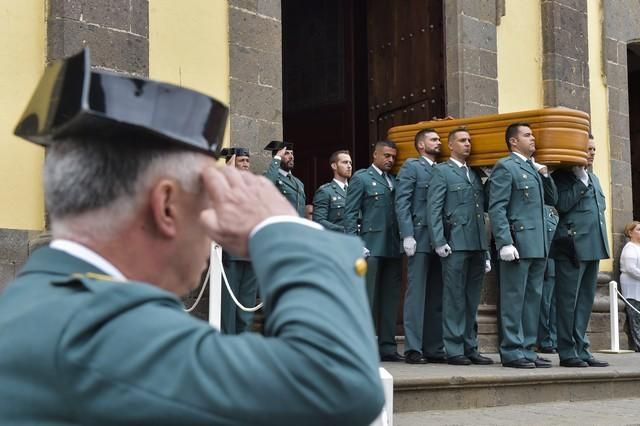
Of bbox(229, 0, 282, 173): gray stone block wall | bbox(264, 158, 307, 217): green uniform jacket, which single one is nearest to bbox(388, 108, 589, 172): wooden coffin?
bbox(264, 158, 307, 217): green uniform jacket

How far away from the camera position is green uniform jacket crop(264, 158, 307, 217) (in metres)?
8.07

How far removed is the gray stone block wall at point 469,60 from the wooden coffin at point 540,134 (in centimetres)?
182

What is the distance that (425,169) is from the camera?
8.12 meters

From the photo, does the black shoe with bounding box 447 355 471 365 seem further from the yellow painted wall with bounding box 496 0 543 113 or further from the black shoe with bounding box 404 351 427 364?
the yellow painted wall with bounding box 496 0 543 113

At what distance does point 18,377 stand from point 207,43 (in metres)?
7.26

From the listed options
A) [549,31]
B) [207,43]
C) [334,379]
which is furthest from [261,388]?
[549,31]

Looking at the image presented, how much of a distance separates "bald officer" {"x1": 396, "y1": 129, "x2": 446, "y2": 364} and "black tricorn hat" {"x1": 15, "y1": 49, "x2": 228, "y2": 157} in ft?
21.8

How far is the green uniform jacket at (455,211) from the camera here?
787cm

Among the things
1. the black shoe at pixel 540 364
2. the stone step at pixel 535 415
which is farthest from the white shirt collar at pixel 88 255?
the black shoe at pixel 540 364

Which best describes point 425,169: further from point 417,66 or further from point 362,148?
point 362,148

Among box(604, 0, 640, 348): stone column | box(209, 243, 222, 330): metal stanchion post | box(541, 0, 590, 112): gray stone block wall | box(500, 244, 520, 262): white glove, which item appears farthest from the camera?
box(604, 0, 640, 348): stone column

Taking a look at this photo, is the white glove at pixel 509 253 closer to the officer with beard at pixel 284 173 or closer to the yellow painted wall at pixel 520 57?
the officer with beard at pixel 284 173

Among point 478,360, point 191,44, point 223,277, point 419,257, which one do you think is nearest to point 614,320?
point 478,360

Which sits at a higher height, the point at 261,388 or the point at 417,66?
the point at 417,66
